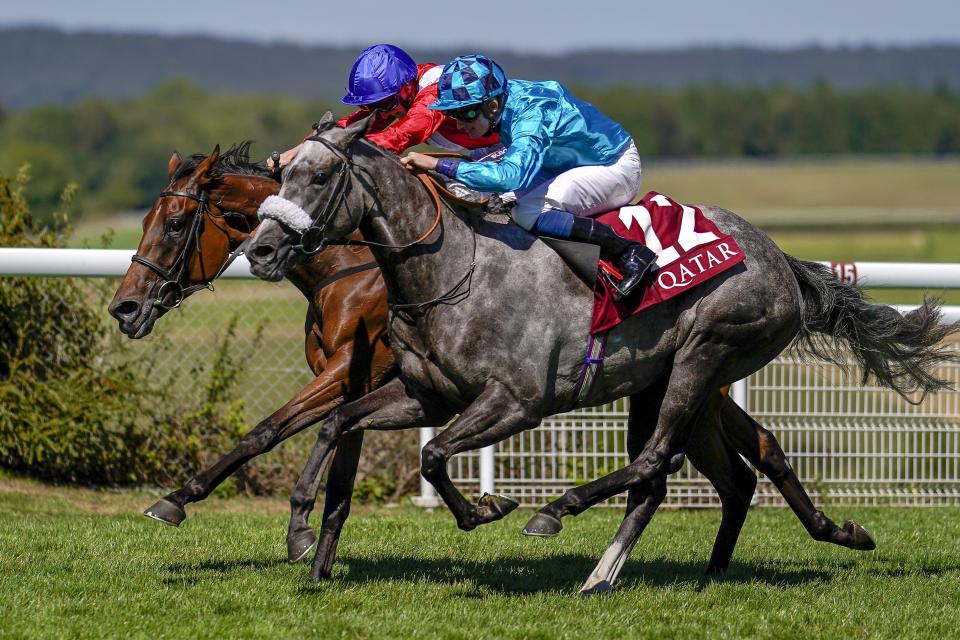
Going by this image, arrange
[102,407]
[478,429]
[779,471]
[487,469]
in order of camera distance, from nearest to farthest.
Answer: [478,429] < [779,471] < [487,469] < [102,407]

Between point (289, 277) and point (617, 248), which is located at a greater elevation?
point (617, 248)

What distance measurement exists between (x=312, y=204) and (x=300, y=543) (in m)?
1.40

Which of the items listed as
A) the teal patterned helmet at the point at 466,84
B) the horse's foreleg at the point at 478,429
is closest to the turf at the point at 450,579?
the horse's foreleg at the point at 478,429

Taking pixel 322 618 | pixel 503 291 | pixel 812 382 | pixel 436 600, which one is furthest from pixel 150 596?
pixel 812 382

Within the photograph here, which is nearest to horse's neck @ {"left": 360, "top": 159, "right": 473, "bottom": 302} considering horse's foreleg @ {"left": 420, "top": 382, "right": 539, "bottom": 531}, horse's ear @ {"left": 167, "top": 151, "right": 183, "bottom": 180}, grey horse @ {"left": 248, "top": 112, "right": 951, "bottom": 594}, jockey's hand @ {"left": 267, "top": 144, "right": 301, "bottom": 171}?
grey horse @ {"left": 248, "top": 112, "right": 951, "bottom": 594}

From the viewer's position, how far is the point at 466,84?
4613 mm

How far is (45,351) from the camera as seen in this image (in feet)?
24.3

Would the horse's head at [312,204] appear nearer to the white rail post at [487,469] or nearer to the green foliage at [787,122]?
the white rail post at [487,469]

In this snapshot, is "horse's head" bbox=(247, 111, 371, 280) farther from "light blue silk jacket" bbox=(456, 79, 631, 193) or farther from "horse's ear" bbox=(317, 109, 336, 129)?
"light blue silk jacket" bbox=(456, 79, 631, 193)

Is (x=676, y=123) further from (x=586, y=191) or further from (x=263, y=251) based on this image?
(x=263, y=251)

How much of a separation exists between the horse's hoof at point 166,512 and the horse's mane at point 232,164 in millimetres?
1265

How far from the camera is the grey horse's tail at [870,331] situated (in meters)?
5.46

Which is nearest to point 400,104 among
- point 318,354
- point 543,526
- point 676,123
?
point 318,354

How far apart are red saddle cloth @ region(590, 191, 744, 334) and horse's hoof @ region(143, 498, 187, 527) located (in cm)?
169
